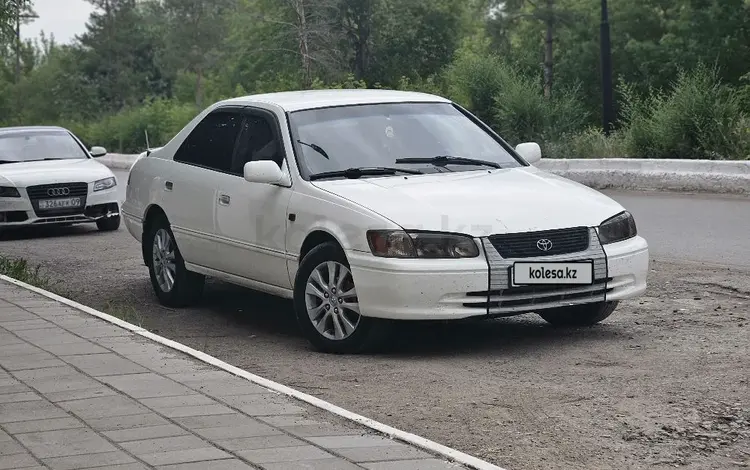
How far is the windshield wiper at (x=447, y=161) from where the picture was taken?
29.2ft

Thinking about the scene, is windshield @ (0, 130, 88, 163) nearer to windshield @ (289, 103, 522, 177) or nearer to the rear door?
the rear door

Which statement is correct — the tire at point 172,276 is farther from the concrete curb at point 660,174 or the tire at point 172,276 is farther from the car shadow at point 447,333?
the concrete curb at point 660,174

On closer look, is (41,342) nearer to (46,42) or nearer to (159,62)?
(159,62)

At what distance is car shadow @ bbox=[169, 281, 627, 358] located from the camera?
8188 millimetres

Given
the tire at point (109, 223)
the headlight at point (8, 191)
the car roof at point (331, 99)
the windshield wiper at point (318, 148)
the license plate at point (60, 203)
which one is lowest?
the tire at point (109, 223)

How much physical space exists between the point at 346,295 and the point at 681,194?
11406 millimetres

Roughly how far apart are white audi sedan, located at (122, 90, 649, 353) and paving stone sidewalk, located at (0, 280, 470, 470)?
1.20 meters

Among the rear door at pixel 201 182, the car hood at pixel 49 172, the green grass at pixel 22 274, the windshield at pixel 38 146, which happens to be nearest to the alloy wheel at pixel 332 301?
the rear door at pixel 201 182

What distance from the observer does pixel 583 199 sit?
8359mm

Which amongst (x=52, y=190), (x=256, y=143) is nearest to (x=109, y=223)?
(x=52, y=190)

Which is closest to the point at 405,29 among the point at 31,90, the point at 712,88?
the point at 31,90

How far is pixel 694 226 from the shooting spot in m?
14.4

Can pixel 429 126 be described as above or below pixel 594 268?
above

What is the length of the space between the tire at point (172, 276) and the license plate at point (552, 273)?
11.4ft
